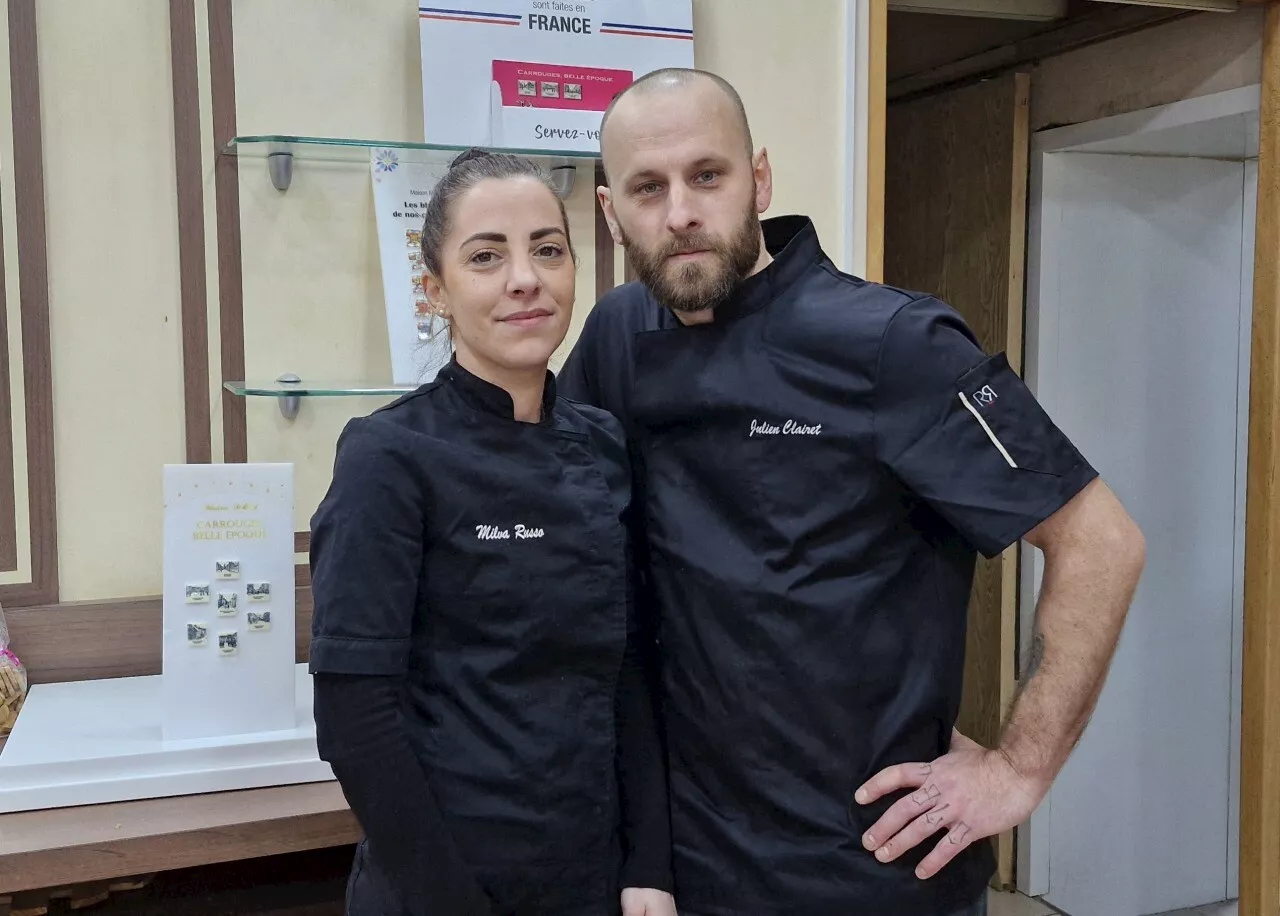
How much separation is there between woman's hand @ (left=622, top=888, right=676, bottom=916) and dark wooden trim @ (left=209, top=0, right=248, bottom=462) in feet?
3.09

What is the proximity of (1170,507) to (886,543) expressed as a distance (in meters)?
2.09

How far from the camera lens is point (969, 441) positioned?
4.09 feet

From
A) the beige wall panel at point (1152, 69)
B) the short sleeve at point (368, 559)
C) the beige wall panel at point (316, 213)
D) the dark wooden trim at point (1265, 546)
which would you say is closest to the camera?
the short sleeve at point (368, 559)

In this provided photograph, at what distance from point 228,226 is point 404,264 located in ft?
0.88

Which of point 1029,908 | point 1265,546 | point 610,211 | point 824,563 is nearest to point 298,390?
point 610,211

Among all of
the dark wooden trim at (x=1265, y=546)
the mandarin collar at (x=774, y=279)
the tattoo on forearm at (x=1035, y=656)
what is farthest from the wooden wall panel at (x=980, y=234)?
the mandarin collar at (x=774, y=279)

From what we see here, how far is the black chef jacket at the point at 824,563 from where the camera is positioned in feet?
4.12

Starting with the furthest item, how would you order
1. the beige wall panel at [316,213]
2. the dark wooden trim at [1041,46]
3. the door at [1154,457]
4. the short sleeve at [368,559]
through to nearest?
the door at [1154,457], the dark wooden trim at [1041,46], the beige wall panel at [316,213], the short sleeve at [368,559]

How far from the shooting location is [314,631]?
1067 millimetres

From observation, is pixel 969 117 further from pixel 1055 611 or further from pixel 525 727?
pixel 525 727

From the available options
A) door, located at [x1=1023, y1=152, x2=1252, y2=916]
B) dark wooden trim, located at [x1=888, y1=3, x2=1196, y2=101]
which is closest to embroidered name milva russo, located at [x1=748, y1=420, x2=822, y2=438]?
dark wooden trim, located at [x1=888, y1=3, x2=1196, y2=101]

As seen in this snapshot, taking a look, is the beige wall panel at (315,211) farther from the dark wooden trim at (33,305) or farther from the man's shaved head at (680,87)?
the man's shaved head at (680,87)

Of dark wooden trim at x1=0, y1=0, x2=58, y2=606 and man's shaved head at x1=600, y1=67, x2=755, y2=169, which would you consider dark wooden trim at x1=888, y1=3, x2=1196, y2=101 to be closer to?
man's shaved head at x1=600, y1=67, x2=755, y2=169

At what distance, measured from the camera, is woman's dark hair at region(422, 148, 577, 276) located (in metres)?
1.18
